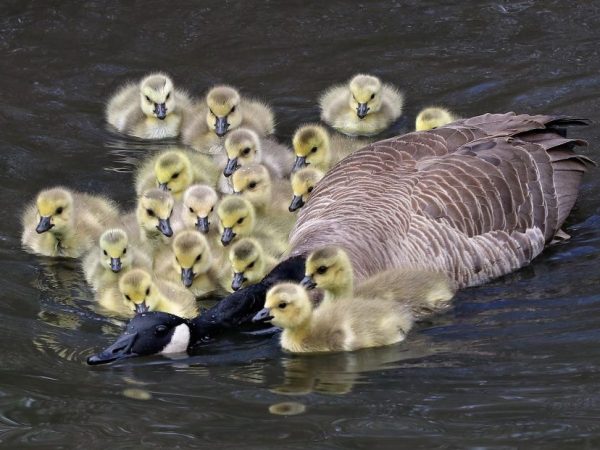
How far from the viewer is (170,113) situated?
891 cm

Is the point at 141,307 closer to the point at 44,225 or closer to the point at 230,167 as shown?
the point at 44,225

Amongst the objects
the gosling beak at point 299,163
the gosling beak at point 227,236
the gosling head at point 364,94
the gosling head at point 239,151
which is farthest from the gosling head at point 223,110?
the gosling beak at point 227,236

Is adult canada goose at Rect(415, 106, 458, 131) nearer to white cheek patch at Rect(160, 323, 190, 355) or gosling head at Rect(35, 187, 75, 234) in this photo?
gosling head at Rect(35, 187, 75, 234)

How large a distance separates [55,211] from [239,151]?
1303mm

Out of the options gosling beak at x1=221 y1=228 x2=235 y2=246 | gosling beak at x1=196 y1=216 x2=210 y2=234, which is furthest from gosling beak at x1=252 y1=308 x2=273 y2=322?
gosling beak at x1=196 y1=216 x2=210 y2=234

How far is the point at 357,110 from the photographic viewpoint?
8.77 meters

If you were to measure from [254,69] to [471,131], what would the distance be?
276 cm

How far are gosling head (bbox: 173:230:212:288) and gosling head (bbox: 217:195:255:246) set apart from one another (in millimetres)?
268

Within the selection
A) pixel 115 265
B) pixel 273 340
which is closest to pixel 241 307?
pixel 273 340

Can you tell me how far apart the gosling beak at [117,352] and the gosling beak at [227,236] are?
1239 millimetres

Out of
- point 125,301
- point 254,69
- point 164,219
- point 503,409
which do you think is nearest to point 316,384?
point 503,409

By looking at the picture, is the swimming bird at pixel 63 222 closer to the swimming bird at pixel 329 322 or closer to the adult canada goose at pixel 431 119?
the swimming bird at pixel 329 322

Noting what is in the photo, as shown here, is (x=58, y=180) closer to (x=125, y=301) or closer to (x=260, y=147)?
(x=260, y=147)

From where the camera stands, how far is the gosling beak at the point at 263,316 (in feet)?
19.7
